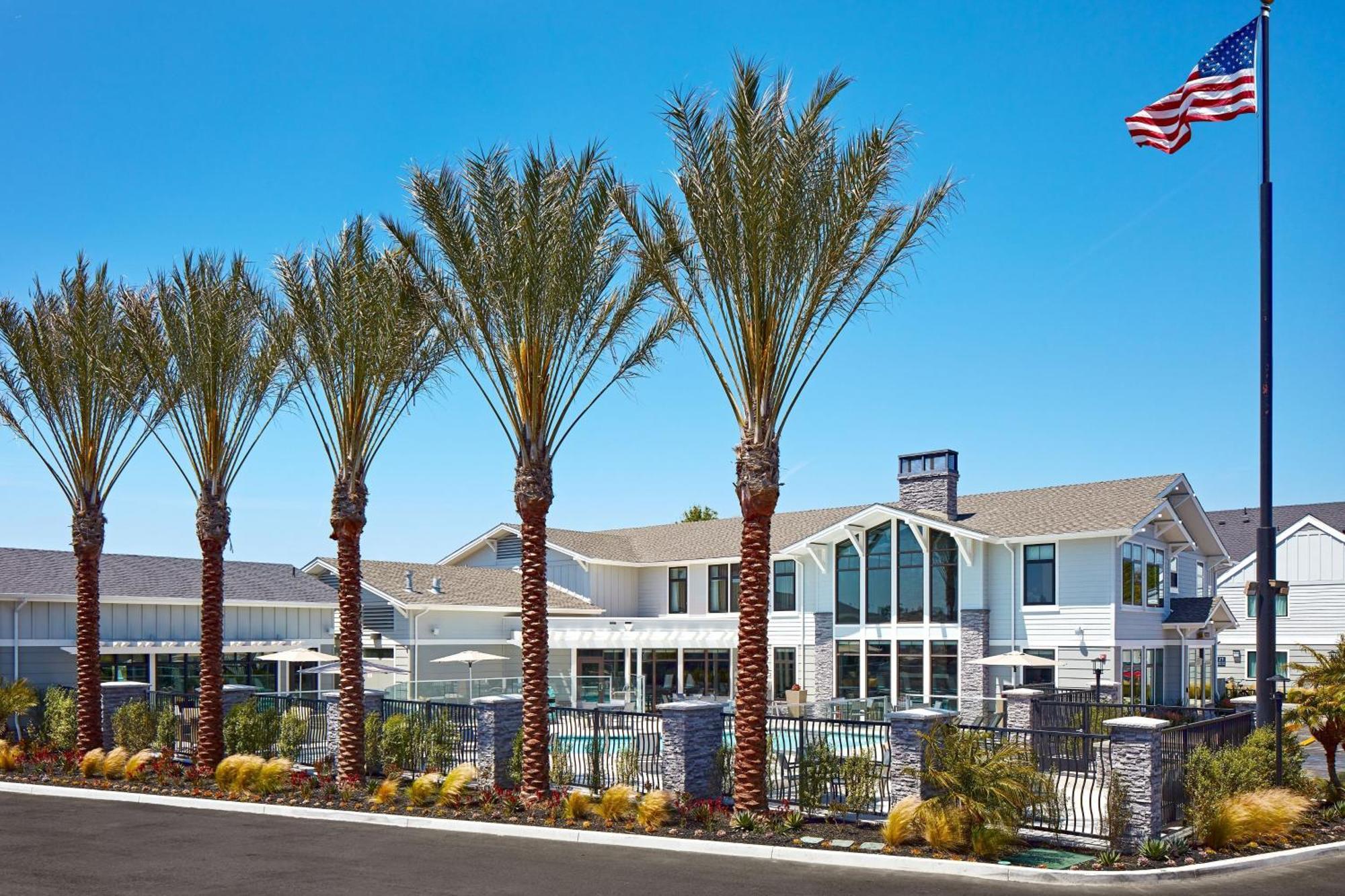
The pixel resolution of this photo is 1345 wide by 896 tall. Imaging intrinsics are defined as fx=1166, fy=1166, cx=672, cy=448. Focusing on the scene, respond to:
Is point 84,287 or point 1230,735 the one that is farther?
point 84,287

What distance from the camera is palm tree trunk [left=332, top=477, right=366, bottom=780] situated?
64.7ft

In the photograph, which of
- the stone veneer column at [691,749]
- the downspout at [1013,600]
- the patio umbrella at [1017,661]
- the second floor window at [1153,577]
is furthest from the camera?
the second floor window at [1153,577]

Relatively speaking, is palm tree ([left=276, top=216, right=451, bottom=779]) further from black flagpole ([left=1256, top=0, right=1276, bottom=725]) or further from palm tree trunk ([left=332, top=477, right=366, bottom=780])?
black flagpole ([left=1256, top=0, right=1276, bottom=725])

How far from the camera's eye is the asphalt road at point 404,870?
41.1 feet

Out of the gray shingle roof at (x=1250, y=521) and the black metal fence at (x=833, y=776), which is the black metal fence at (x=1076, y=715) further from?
the gray shingle roof at (x=1250, y=521)

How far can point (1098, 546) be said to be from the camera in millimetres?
31875

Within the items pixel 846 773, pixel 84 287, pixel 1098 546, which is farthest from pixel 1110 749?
pixel 84 287

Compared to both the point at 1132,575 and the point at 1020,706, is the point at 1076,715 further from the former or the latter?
the point at 1132,575

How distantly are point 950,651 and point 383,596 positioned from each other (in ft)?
58.1

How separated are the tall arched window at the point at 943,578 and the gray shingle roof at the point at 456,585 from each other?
40.8ft

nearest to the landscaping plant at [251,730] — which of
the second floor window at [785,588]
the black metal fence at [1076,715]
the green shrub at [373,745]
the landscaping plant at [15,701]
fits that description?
the green shrub at [373,745]

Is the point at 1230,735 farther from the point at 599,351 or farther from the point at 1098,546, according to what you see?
the point at 1098,546

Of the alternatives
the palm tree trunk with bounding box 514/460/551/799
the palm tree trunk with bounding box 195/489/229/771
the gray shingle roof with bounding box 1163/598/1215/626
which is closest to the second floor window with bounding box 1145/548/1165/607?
the gray shingle roof with bounding box 1163/598/1215/626

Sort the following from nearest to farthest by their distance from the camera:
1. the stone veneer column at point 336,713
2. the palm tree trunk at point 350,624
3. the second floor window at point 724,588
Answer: the palm tree trunk at point 350,624 < the stone veneer column at point 336,713 < the second floor window at point 724,588
